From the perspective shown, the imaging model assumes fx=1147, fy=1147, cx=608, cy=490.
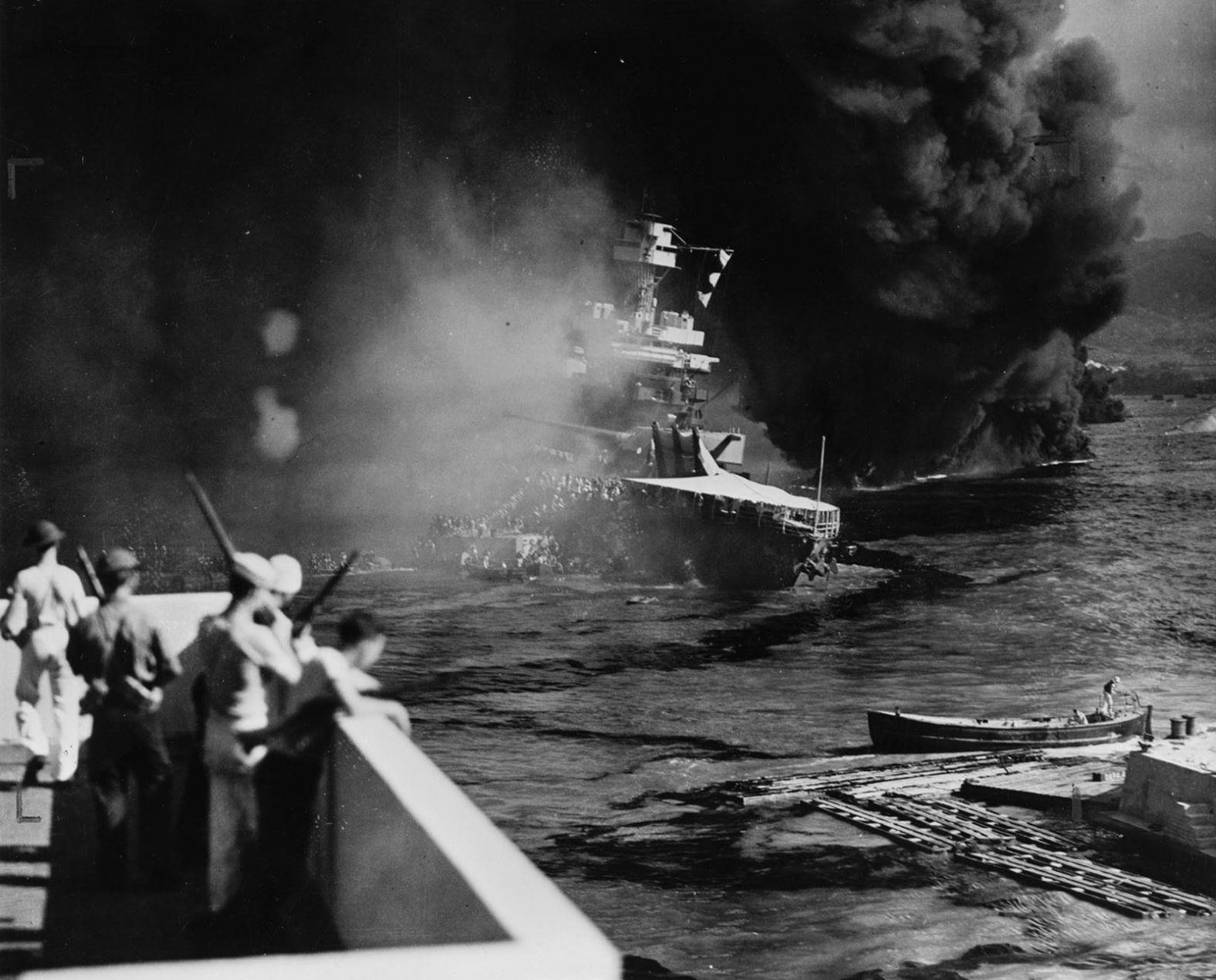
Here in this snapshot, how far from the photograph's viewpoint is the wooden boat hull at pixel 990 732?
850 centimetres

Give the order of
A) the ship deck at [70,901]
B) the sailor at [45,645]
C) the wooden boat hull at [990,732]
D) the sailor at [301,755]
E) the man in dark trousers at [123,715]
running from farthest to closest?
the wooden boat hull at [990,732] → the sailor at [45,645] → the man in dark trousers at [123,715] → the ship deck at [70,901] → the sailor at [301,755]

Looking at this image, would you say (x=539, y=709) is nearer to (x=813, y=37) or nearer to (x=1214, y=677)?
(x=1214, y=677)

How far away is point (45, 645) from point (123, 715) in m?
0.42

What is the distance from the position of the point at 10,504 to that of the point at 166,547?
2.70 feet

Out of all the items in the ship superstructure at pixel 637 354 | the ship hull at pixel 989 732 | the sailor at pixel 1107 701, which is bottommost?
the ship hull at pixel 989 732

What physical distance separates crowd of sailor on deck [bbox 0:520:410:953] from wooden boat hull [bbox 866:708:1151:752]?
253 inches

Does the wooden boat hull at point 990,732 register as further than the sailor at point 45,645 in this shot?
Yes

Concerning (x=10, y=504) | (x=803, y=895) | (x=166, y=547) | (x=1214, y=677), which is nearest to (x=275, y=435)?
(x=166, y=547)

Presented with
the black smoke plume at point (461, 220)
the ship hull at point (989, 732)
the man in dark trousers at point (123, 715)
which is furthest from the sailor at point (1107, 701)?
the man in dark trousers at point (123, 715)

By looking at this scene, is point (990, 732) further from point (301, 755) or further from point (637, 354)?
point (301, 755)

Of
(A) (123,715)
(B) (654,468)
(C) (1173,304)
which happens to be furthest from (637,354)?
(A) (123,715)

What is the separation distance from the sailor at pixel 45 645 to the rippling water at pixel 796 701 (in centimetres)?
404

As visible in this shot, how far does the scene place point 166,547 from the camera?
21.0ft

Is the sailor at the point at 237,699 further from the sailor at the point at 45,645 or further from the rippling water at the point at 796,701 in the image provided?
the rippling water at the point at 796,701
